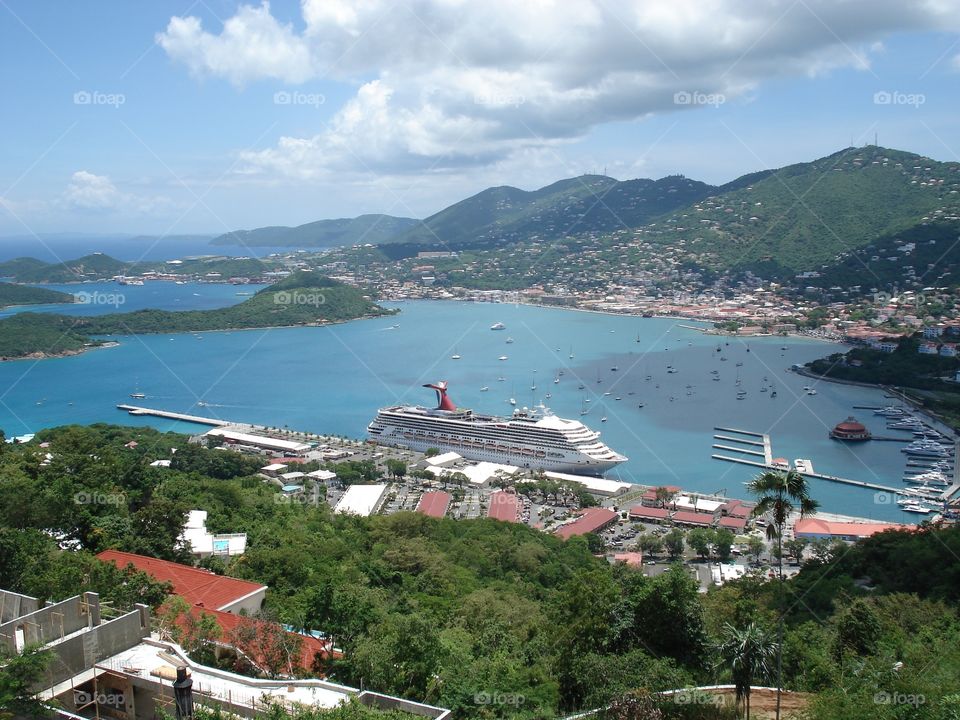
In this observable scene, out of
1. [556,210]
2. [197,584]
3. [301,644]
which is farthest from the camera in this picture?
[556,210]

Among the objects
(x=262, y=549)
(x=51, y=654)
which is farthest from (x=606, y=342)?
(x=51, y=654)

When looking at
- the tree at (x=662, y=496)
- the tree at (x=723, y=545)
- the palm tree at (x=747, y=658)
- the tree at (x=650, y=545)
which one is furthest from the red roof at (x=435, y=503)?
the palm tree at (x=747, y=658)

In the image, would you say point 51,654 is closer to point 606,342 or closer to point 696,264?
point 606,342

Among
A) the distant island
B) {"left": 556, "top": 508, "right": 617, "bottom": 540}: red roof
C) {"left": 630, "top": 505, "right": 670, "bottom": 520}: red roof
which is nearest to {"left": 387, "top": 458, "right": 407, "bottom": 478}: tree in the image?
{"left": 556, "top": 508, "right": 617, "bottom": 540}: red roof

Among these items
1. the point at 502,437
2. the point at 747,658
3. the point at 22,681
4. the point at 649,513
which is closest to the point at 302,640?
the point at 22,681

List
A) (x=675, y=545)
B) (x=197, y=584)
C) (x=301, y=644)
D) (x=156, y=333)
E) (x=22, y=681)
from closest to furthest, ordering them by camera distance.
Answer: (x=22, y=681), (x=301, y=644), (x=197, y=584), (x=675, y=545), (x=156, y=333)

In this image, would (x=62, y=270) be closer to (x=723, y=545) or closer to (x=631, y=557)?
(x=631, y=557)

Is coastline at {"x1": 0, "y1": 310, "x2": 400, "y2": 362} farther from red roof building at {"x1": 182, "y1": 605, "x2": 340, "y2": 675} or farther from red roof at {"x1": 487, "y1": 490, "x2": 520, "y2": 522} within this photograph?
red roof building at {"x1": 182, "y1": 605, "x2": 340, "y2": 675}
